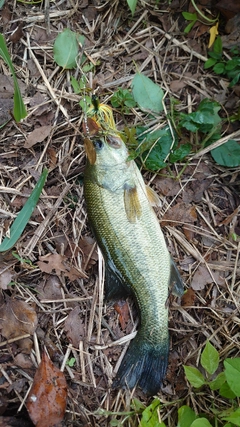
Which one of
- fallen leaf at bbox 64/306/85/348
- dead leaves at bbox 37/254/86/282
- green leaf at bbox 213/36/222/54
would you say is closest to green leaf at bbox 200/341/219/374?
fallen leaf at bbox 64/306/85/348

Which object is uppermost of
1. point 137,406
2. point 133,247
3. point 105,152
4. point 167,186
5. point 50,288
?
point 105,152

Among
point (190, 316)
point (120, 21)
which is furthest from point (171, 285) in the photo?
point (120, 21)

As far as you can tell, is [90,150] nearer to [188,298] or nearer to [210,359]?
[188,298]

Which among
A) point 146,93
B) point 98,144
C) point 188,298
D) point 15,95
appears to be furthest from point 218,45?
point 188,298

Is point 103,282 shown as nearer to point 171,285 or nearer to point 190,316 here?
point 171,285

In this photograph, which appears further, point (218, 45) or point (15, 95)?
point (218, 45)

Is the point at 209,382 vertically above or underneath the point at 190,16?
underneath
